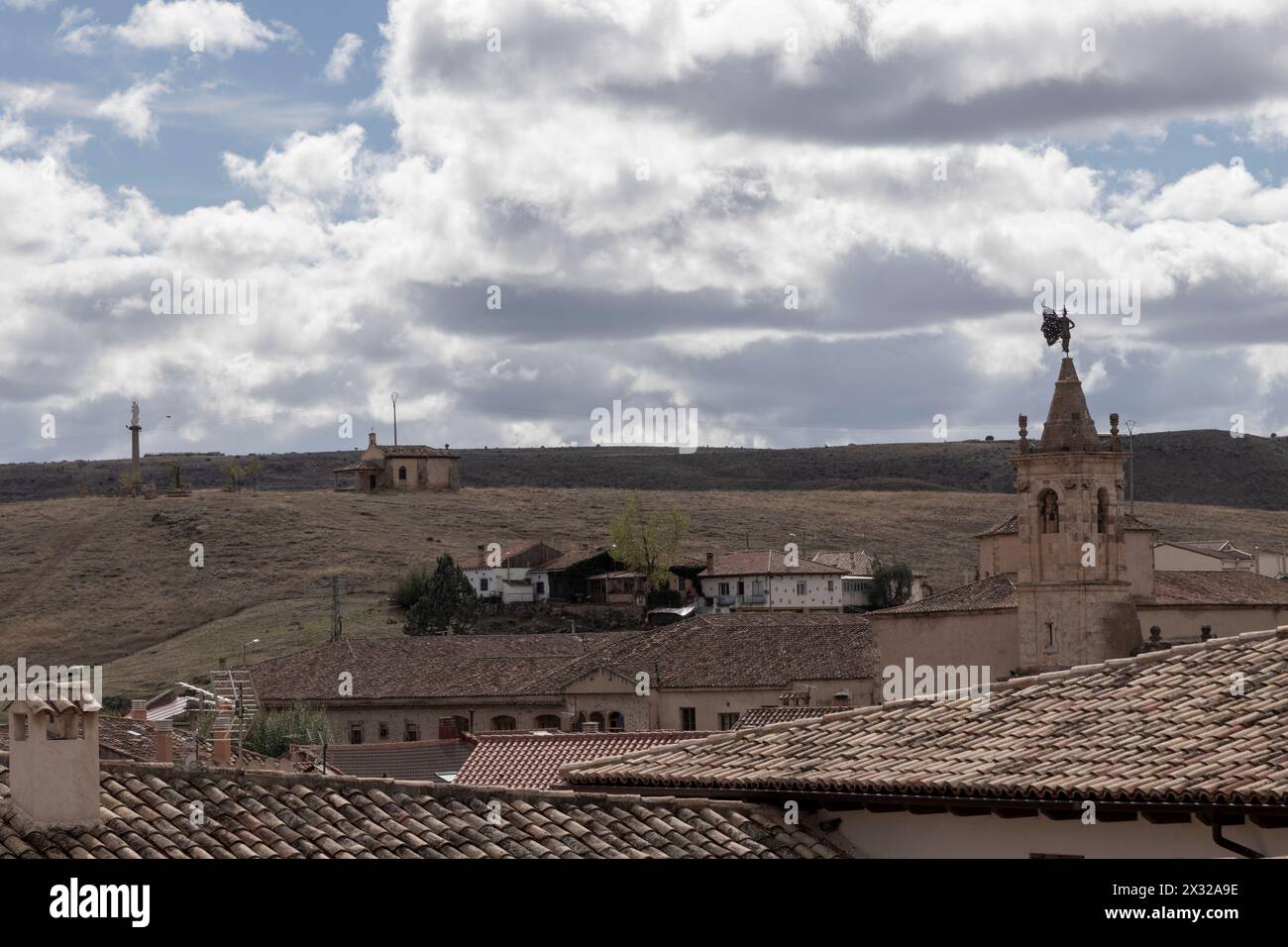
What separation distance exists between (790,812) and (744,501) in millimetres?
119514

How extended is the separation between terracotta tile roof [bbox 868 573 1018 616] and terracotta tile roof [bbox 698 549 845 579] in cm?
4121

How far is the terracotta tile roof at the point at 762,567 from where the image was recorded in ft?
299

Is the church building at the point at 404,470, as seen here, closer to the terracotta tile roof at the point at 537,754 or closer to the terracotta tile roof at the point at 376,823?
the terracotta tile roof at the point at 537,754

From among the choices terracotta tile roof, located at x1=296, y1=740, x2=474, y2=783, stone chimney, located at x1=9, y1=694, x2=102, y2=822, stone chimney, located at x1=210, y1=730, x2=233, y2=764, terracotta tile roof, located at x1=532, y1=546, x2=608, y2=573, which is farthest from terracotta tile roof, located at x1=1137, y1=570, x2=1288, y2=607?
terracotta tile roof, located at x1=532, y1=546, x2=608, y2=573

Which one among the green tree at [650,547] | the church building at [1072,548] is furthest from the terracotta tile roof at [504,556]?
the church building at [1072,548]

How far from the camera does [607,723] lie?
60156 mm

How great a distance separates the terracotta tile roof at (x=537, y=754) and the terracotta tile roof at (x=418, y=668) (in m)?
29.2

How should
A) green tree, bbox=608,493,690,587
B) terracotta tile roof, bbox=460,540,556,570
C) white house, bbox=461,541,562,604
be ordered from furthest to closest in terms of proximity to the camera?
terracotta tile roof, bbox=460,540,556,570 → white house, bbox=461,541,562,604 → green tree, bbox=608,493,690,587

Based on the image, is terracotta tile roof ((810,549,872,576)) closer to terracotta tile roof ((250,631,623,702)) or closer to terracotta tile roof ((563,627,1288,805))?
terracotta tile roof ((250,631,623,702))

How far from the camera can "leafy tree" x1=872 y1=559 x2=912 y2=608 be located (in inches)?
3543

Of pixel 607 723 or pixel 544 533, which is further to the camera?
pixel 544 533

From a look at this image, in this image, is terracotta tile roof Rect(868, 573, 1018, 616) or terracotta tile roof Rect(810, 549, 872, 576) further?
terracotta tile roof Rect(810, 549, 872, 576)
